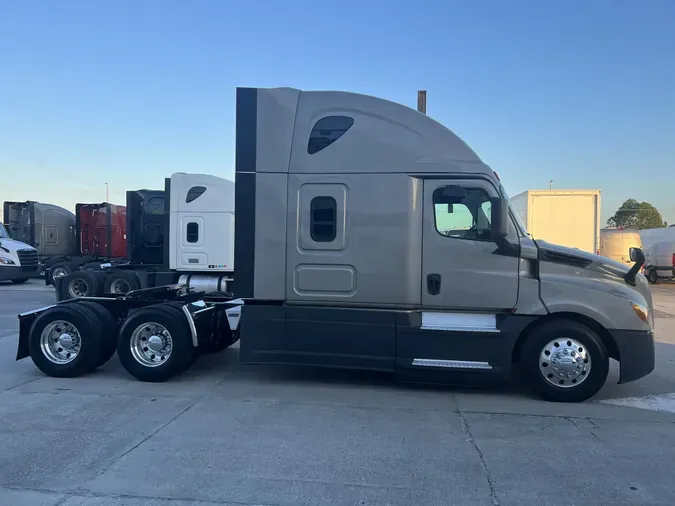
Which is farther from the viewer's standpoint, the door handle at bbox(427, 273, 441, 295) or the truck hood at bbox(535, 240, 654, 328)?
the door handle at bbox(427, 273, 441, 295)

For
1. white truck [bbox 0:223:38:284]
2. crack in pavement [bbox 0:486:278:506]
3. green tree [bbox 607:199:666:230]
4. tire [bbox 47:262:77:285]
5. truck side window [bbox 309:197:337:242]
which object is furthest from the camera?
green tree [bbox 607:199:666:230]

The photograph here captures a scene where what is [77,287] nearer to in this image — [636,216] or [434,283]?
[434,283]

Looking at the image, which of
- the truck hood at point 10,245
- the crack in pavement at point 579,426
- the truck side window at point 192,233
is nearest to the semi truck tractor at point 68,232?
the truck hood at point 10,245

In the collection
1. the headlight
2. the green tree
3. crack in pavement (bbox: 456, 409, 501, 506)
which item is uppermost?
the green tree

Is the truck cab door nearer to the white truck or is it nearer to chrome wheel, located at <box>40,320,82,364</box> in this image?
chrome wheel, located at <box>40,320,82,364</box>

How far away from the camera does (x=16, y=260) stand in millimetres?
20344

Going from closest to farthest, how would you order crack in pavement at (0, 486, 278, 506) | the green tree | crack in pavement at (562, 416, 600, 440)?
crack in pavement at (0, 486, 278, 506), crack in pavement at (562, 416, 600, 440), the green tree

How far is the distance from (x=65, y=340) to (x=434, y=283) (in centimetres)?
494

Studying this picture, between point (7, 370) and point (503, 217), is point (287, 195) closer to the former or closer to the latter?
point (503, 217)

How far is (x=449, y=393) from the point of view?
6457 mm

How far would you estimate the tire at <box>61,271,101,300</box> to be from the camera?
14844 mm

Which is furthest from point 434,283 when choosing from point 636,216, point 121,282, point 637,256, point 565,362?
point 636,216

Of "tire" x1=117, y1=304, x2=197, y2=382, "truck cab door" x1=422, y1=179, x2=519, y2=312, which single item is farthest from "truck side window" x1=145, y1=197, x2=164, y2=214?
"truck cab door" x1=422, y1=179, x2=519, y2=312

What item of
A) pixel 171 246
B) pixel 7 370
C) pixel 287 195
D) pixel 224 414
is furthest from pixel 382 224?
pixel 171 246
